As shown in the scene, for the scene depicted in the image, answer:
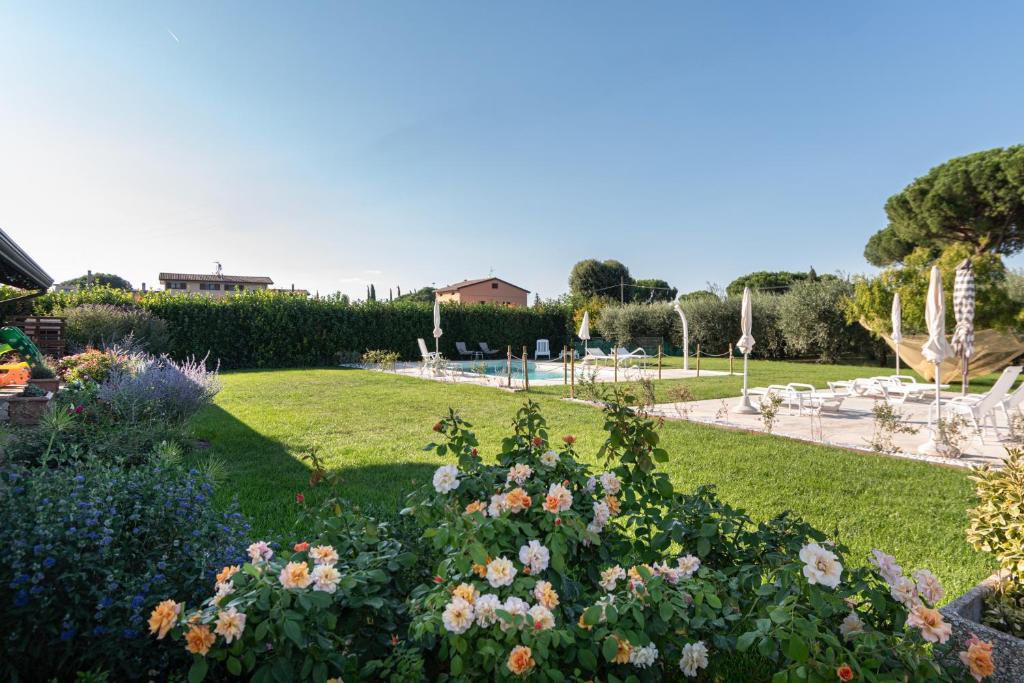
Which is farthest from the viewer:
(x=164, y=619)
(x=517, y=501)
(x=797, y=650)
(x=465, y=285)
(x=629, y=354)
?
(x=465, y=285)

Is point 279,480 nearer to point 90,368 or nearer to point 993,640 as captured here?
point 90,368

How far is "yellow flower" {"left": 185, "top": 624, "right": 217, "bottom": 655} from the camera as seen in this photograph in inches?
46.4

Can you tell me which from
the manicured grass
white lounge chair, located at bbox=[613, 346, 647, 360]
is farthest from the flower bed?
white lounge chair, located at bbox=[613, 346, 647, 360]

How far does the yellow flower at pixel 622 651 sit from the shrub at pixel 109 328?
44.5ft

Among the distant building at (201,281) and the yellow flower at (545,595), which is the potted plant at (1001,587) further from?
the distant building at (201,281)

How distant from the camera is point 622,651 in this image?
134cm

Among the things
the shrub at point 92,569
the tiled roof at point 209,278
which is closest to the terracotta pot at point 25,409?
the shrub at point 92,569

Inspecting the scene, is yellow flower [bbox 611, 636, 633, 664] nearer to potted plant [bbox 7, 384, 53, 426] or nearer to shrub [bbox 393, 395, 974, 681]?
shrub [bbox 393, 395, 974, 681]

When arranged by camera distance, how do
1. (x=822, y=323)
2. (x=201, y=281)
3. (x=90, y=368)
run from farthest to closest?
(x=201, y=281) → (x=822, y=323) → (x=90, y=368)

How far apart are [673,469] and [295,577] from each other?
473 centimetres

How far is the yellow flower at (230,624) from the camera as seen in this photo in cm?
117

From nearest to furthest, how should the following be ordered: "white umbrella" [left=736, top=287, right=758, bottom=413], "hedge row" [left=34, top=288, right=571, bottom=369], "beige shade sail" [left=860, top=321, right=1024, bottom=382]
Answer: "white umbrella" [left=736, top=287, right=758, bottom=413], "beige shade sail" [left=860, top=321, right=1024, bottom=382], "hedge row" [left=34, top=288, right=571, bottom=369]

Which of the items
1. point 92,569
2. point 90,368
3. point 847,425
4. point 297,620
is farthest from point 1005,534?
point 90,368

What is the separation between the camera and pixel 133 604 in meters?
1.56
